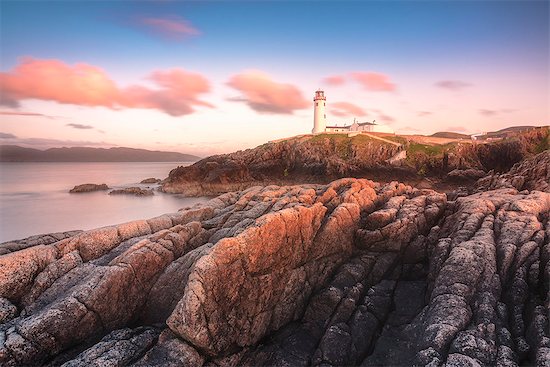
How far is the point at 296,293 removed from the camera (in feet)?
54.9

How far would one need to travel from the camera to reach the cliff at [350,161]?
63.2 m

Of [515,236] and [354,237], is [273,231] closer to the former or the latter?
[354,237]

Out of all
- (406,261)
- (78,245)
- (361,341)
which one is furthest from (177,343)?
(406,261)

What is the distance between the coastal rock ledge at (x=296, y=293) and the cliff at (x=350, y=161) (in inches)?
1838

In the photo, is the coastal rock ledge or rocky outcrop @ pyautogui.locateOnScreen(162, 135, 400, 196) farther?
rocky outcrop @ pyautogui.locateOnScreen(162, 135, 400, 196)

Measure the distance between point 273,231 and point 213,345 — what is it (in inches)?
242

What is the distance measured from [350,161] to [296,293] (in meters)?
56.5

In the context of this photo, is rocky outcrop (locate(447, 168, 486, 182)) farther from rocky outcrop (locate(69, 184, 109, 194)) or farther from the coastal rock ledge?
rocky outcrop (locate(69, 184, 109, 194))

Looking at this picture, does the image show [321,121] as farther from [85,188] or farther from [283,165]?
[85,188]

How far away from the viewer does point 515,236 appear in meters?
16.1

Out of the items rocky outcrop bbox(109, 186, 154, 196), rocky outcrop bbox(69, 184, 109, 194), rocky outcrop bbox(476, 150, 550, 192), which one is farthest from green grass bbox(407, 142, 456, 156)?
rocky outcrop bbox(69, 184, 109, 194)

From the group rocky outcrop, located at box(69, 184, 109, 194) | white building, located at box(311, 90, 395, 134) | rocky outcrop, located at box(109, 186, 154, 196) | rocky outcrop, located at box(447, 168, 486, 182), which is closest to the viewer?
rocky outcrop, located at box(447, 168, 486, 182)

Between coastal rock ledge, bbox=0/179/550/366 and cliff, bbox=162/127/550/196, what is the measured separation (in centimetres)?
4668

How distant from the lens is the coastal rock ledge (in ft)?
39.4
